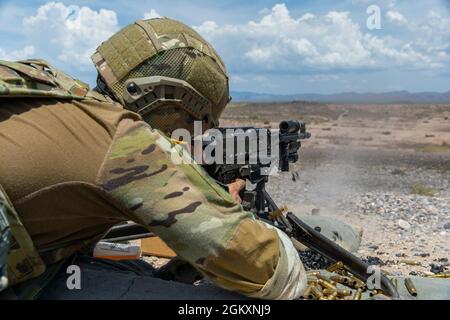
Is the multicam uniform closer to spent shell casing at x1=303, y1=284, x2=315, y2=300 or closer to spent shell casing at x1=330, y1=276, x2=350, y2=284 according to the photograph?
spent shell casing at x1=303, y1=284, x2=315, y2=300

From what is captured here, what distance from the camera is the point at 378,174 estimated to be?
13.6 metres

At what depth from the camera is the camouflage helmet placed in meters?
2.45

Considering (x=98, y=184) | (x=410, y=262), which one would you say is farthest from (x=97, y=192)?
(x=410, y=262)

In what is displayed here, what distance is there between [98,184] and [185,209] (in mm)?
309

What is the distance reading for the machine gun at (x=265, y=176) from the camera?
3695 mm

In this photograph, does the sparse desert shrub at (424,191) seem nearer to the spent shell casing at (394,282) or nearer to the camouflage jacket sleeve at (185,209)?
the spent shell casing at (394,282)

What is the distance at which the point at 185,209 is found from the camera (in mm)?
1841

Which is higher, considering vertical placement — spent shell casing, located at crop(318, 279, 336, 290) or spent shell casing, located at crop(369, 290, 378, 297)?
spent shell casing, located at crop(318, 279, 336, 290)

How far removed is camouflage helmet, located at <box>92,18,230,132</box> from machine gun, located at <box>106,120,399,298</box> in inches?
27.6

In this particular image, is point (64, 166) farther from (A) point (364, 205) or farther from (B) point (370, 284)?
(A) point (364, 205)

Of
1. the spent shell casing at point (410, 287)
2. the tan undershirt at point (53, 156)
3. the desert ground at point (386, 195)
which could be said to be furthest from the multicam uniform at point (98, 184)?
the desert ground at point (386, 195)

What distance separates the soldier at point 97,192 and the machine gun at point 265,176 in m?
1.37

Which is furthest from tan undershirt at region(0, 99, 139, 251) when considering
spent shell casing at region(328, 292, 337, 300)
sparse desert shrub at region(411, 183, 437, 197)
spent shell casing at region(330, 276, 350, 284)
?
sparse desert shrub at region(411, 183, 437, 197)
